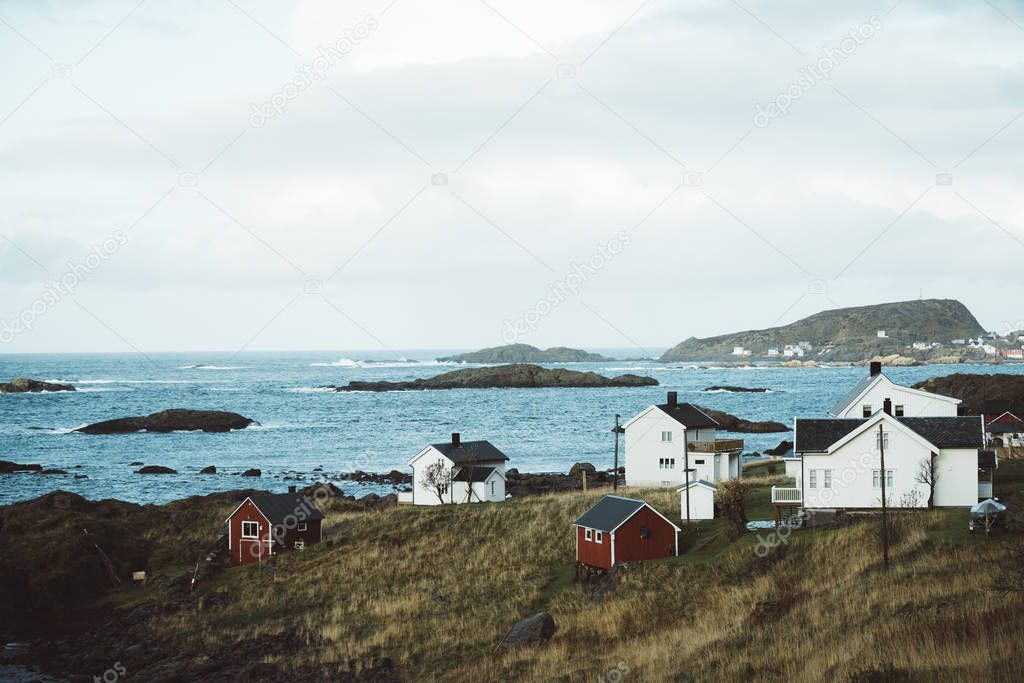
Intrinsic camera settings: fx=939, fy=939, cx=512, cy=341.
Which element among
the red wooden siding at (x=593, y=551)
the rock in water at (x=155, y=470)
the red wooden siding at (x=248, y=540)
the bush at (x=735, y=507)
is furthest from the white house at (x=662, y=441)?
the rock in water at (x=155, y=470)

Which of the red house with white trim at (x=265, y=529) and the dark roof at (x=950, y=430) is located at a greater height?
the dark roof at (x=950, y=430)

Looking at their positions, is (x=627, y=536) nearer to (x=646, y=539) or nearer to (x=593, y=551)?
(x=646, y=539)

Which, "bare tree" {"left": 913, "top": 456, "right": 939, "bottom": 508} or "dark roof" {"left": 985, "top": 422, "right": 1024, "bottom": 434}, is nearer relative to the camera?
"bare tree" {"left": 913, "top": 456, "right": 939, "bottom": 508}

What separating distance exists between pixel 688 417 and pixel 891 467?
2162 centimetres

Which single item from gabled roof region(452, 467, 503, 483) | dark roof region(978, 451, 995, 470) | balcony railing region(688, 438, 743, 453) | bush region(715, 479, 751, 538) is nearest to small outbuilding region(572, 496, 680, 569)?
bush region(715, 479, 751, 538)

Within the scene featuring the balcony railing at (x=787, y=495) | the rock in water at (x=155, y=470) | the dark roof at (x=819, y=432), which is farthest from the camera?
the rock in water at (x=155, y=470)

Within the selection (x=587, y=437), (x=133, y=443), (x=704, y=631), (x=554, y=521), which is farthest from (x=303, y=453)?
(x=704, y=631)

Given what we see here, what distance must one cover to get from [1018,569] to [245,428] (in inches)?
4686

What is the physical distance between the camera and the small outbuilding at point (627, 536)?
40438 mm

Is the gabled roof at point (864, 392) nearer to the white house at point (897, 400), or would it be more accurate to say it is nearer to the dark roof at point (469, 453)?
the white house at point (897, 400)

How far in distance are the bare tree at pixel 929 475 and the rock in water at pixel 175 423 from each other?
10798cm

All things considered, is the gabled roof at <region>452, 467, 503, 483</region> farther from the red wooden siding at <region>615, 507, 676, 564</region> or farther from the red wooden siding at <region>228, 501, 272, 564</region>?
the red wooden siding at <region>615, 507, 676, 564</region>

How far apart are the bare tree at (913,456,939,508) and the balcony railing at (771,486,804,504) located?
5.18 m

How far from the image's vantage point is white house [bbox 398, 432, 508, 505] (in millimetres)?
61938
